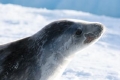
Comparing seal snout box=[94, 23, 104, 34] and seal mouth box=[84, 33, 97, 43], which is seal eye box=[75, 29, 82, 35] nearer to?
seal mouth box=[84, 33, 97, 43]

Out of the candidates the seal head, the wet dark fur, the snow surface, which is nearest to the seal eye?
the seal head

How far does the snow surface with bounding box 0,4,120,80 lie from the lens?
6312mm

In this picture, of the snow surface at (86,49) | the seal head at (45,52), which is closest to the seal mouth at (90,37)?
the seal head at (45,52)

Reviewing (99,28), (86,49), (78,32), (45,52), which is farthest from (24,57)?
(86,49)

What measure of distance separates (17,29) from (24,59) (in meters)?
8.40

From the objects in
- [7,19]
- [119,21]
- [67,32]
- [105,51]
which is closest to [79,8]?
[119,21]

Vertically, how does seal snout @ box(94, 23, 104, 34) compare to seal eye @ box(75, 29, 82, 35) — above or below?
above

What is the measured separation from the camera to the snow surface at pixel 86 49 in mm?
6312

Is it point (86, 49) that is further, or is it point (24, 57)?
point (86, 49)

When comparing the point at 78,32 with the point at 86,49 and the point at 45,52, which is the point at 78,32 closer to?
the point at 45,52

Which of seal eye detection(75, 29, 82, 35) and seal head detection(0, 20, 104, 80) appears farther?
seal eye detection(75, 29, 82, 35)

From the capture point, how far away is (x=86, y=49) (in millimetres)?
Answer: 8781

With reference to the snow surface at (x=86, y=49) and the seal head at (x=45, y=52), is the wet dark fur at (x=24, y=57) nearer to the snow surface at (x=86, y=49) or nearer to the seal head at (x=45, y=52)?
the seal head at (x=45, y=52)

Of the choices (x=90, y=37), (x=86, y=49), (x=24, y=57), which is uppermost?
(x=86, y=49)
